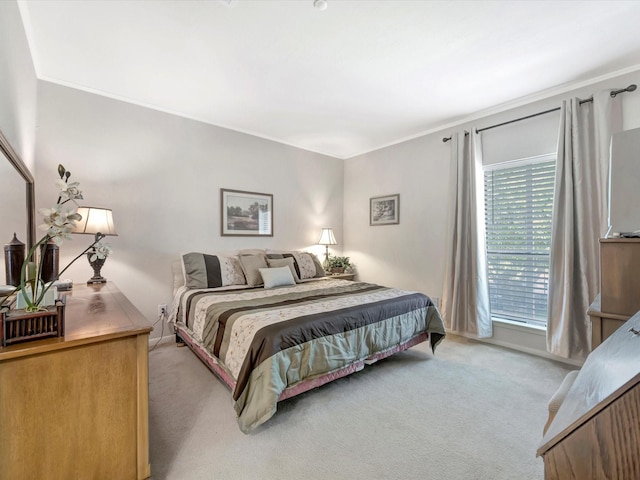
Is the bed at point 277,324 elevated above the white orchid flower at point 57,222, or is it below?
below

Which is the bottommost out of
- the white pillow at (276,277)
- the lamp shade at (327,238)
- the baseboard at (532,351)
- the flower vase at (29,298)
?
the baseboard at (532,351)

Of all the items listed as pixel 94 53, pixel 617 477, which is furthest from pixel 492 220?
pixel 94 53

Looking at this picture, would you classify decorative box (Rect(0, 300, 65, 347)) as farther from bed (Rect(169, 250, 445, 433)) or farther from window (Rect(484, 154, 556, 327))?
window (Rect(484, 154, 556, 327))

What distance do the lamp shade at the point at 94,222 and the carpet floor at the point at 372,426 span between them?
1.28 meters

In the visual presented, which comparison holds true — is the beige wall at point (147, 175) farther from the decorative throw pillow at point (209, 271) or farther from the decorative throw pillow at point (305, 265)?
the decorative throw pillow at point (305, 265)

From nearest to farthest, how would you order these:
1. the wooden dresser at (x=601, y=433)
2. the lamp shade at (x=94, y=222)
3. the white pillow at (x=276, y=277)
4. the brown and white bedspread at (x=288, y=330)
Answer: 1. the wooden dresser at (x=601, y=433)
2. the brown and white bedspread at (x=288, y=330)
3. the lamp shade at (x=94, y=222)
4. the white pillow at (x=276, y=277)

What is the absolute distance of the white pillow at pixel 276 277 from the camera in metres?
3.13

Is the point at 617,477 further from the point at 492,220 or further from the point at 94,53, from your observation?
the point at 94,53

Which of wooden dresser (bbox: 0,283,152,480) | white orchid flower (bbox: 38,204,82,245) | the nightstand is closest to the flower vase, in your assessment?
wooden dresser (bbox: 0,283,152,480)

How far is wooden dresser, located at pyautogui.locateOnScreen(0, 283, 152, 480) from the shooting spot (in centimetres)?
106

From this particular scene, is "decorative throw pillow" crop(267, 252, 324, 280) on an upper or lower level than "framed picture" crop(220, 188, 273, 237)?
lower

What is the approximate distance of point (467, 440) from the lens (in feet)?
5.45

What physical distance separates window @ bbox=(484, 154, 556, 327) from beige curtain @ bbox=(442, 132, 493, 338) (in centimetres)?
16

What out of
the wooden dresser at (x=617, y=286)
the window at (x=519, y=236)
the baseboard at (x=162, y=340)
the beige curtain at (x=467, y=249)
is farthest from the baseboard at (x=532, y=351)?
the baseboard at (x=162, y=340)
